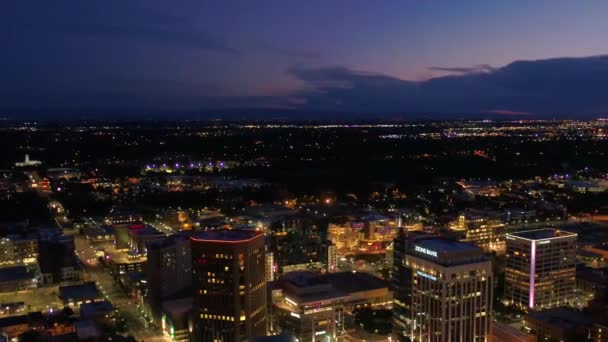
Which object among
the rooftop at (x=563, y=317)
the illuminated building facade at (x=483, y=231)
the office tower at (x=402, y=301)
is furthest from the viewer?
the illuminated building facade at (x=483, y=231)

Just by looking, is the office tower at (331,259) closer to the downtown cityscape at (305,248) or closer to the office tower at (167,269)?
the downtown cityscape at (305,248)

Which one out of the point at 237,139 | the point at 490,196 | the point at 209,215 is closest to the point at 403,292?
the point at 209,215

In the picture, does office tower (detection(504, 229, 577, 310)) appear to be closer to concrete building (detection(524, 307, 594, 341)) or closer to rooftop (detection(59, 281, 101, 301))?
concrete building (detection(524, 307, 594, 341))

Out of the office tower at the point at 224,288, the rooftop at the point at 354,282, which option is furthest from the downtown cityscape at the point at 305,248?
the rooftop at the point at 354,282

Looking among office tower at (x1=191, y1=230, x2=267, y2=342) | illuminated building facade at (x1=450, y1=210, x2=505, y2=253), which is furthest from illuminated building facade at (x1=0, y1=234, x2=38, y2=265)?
illuminated building facade at (x1=450, y1=210, x2=505, y2=253)

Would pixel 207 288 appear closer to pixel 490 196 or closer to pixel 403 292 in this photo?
pixel 403 292

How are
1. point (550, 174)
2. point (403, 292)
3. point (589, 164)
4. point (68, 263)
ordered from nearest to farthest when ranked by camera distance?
1. point (403, 292)
2. point (68, 263)
3. point (550, 174)
4. point (589, 164)
